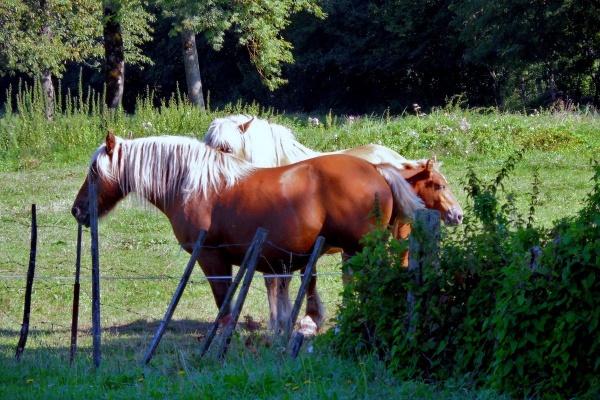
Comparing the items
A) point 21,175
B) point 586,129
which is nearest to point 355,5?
point 586,129

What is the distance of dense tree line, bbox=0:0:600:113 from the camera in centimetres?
2812

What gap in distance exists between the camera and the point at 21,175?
1745 cm

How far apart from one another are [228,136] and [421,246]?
4.01m

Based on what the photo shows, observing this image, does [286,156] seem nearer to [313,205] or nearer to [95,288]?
[313,205]

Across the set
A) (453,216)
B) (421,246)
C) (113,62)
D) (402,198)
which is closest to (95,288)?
(421,246)

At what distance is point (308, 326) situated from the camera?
8328 mm

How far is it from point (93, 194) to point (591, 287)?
413cm

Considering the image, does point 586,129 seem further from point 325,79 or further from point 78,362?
point 325,79

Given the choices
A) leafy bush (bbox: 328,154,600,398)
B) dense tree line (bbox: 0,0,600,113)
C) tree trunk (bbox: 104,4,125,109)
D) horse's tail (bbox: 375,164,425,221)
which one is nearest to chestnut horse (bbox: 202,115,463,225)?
horse's tail (bbox: 375,164,425,221)

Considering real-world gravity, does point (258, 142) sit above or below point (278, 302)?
above

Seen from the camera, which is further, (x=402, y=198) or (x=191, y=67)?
(x=191, y=67)

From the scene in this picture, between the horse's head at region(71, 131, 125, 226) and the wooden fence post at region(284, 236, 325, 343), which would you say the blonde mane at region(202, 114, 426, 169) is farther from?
the wooden fence post at region(284, 236, 325, 343)

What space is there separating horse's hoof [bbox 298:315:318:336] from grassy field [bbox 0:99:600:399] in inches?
17.9

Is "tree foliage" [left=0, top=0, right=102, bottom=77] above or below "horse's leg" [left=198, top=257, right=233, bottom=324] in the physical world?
above
